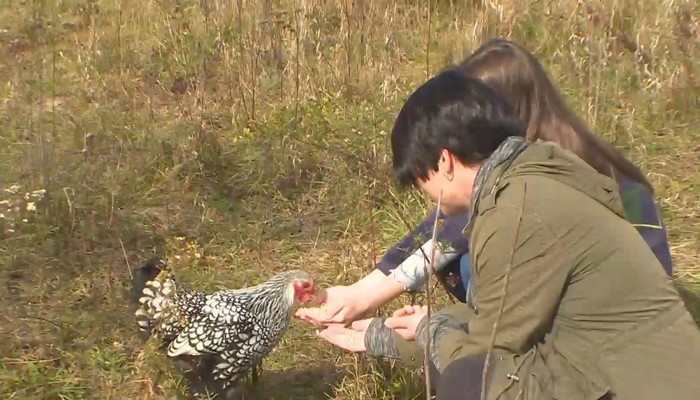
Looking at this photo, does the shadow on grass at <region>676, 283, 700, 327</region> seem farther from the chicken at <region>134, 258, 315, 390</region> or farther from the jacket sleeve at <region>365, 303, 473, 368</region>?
the chicken at <region>134, 258, 315, 390</region>

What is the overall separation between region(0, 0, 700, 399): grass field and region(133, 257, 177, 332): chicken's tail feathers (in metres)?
0.11

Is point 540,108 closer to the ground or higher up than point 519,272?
higher up

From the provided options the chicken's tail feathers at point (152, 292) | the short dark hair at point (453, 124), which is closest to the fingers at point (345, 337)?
the chicken's tail feathers at point (152, 292)

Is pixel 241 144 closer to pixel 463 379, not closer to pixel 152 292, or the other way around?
pixel 152 292

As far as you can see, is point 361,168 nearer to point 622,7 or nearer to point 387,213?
point 387,213

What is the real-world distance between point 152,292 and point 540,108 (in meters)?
1.50

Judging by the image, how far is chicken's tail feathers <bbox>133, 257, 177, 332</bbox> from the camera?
2971 millimetres

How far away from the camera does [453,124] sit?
2125 mm

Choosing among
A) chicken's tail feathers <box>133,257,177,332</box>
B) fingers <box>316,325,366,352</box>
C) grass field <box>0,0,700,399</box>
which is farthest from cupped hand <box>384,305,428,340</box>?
chicken's tail feathers <box>133,257,177,332</box>

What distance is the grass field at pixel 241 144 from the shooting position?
3.45 meters

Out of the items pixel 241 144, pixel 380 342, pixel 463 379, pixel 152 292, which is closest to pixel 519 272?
pixel 463 379

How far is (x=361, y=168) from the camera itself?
14.5 feet

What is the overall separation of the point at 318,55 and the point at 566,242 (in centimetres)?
358

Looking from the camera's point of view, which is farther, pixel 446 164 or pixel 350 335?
pixel 350 335
